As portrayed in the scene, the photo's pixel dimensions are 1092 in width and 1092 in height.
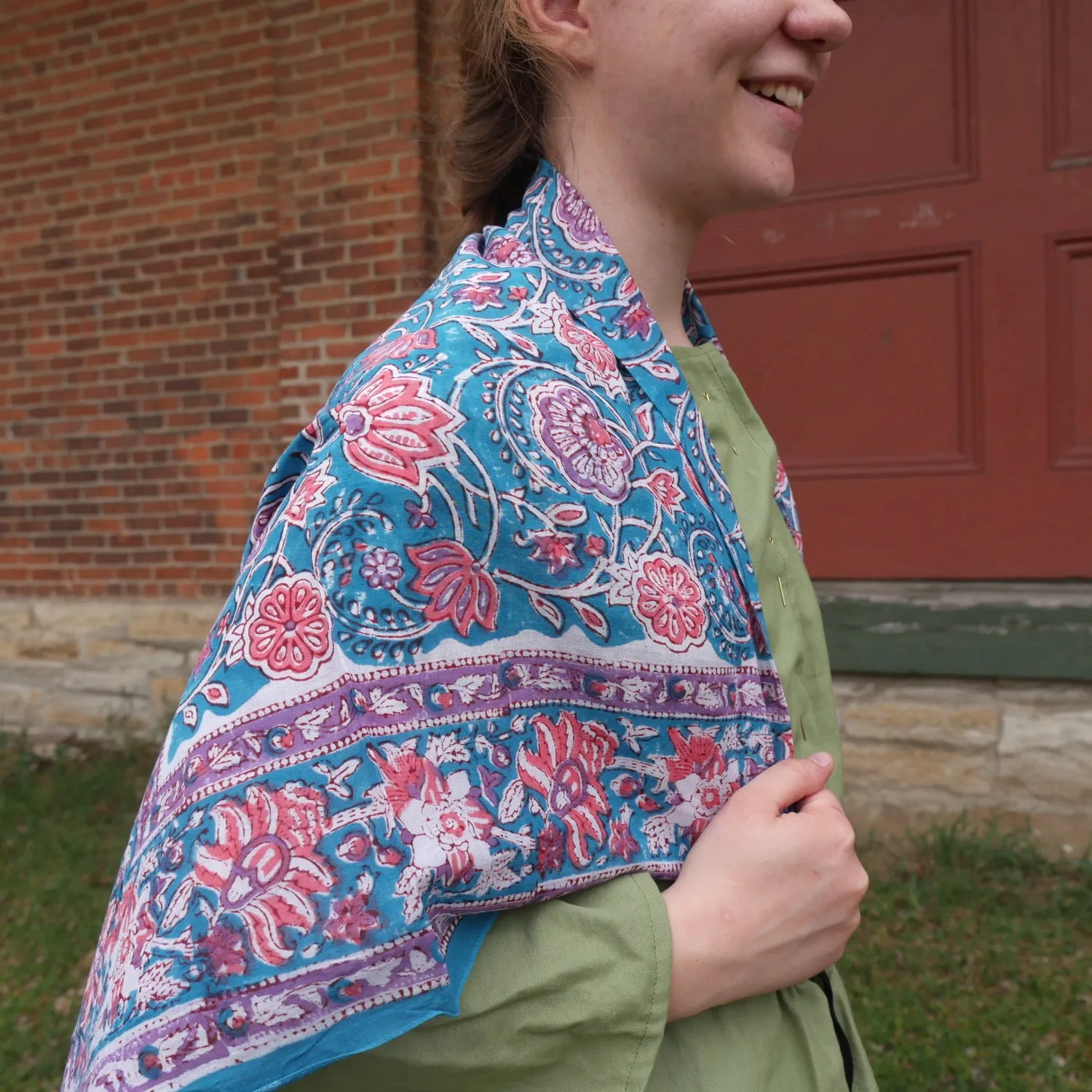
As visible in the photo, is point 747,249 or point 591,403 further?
point 747,249

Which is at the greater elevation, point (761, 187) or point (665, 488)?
point (761, 187)

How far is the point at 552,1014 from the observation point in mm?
819

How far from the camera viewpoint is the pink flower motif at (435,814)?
0.77 m

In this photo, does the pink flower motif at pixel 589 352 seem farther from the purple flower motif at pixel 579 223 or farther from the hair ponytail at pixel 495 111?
the hair ponytail at pixel 495 111

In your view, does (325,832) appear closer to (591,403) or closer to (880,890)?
(591,403)

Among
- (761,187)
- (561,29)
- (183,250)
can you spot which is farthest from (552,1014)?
(183,250)

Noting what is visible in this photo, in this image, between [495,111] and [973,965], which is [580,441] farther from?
[973,965]

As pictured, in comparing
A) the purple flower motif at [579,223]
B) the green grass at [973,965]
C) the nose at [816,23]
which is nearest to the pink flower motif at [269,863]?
the purple flower motif at [579,223]

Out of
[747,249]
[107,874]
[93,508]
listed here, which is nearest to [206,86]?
[93,508]

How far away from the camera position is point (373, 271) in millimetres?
4648

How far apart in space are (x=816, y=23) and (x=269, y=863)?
1052 mm

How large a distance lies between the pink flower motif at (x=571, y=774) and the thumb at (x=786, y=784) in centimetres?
16

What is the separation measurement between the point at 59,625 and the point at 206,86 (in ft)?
9.30

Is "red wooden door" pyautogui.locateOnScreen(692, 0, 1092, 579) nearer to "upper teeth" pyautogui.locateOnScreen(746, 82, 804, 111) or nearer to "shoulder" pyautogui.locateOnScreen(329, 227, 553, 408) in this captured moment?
"upper teeth" pyautogui.locateOnScreen(746, 82, 804, 111)
